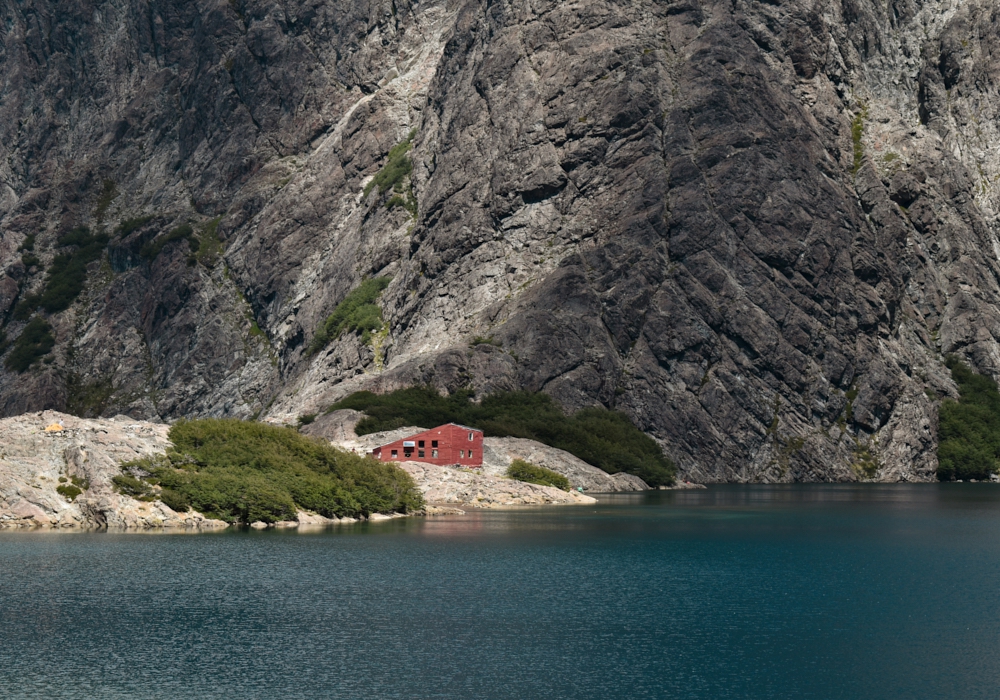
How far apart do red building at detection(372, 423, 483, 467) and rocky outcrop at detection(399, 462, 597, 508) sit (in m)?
6.58

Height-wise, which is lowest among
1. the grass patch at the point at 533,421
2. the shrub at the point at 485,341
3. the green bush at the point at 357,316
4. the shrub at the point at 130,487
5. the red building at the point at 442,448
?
the shrub at the point at 130,487

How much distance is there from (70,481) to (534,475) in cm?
5983

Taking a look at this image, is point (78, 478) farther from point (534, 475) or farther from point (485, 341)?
point (485, 341)

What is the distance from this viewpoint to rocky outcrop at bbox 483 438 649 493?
13275cm

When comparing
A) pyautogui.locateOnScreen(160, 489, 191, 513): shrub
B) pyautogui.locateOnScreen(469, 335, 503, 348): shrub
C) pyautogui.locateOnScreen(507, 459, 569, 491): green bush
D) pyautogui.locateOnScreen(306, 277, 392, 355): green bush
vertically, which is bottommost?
pyautogui.locateOnScreen(160, 489, 191, 513): shrub

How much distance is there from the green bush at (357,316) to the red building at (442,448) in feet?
178

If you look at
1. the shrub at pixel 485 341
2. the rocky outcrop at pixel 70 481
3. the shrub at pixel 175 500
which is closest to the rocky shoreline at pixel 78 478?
the rocky outcrop at pixel 70 481

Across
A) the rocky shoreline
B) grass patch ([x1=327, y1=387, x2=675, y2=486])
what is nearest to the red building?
grass patch ([x1=327, y1=387, x2=675, y2=486])

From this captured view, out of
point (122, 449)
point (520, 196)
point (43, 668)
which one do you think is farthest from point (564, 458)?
point (43, 668)

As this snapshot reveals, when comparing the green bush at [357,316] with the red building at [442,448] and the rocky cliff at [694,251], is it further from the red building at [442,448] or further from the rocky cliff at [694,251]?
the red building at [442,448]

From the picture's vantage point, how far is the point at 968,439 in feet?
556

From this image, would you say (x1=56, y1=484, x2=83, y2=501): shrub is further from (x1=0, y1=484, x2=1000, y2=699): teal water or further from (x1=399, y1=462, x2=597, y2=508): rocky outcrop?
(x1=399, y1=462, x2=597, y2=508): rocky outcrop

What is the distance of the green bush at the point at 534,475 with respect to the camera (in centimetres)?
12662

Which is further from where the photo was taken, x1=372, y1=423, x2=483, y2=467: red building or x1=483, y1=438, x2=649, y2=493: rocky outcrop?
x1=483, y1=438, x2=649, y2=493: rocky outcrop
